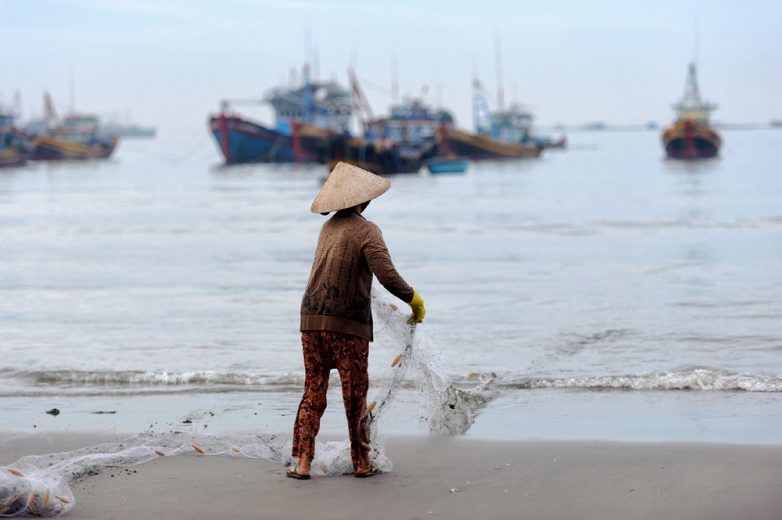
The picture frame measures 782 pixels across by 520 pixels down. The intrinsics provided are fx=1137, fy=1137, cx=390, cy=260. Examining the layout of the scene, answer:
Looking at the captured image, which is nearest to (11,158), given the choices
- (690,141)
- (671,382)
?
(690,141)

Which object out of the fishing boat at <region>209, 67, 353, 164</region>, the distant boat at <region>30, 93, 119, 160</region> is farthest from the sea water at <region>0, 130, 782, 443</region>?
the distant boat at <region>30, 93, 119, 160</region>

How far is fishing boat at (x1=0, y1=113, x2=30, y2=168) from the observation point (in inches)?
3135

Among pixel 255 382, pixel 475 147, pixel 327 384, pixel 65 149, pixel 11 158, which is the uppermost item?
pixel 65 149

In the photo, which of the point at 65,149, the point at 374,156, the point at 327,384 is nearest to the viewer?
the point at 327,384

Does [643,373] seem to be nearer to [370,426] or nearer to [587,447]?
[587,447]

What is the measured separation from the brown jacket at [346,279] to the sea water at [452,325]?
694 millimetres

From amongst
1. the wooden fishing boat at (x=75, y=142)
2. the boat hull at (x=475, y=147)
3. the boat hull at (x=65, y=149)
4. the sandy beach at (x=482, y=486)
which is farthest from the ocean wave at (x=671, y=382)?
the wooden fishing boat at (x=75, y=142)

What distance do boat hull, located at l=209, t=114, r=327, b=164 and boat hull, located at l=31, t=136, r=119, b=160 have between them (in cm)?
1816

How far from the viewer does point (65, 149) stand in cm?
9006

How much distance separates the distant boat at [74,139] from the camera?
8944cm

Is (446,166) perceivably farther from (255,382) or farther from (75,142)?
(255,382)

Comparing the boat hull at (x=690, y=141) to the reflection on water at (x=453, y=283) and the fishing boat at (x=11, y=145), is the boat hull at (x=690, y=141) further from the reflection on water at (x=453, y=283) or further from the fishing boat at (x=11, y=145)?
the fishing boat at (x=11, y=145)

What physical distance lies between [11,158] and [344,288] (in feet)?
263

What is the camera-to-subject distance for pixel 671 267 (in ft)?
50.7
